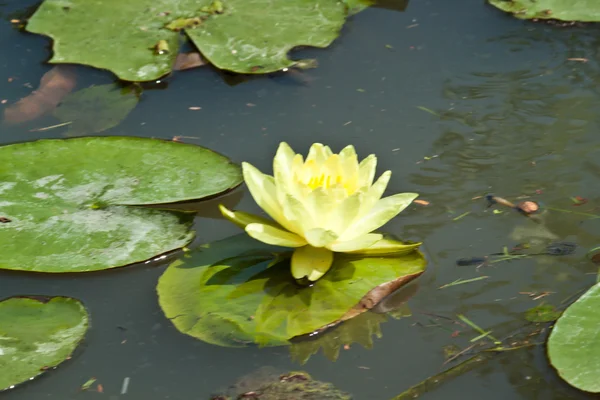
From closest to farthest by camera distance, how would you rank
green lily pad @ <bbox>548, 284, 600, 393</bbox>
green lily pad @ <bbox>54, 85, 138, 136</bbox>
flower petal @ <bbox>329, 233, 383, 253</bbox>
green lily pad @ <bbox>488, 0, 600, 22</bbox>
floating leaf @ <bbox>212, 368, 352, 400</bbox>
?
green lily pad @ <bbox>548, 284, 600, 393</bbox> < floating leaf @ <bbox>212, 368, 352, 400</bbox> < flower petal @ <bbox>329, 233, 383, 253</bbox> < green lily pad @ <bbox>54, 85, 138, 136</bbox> < green lily pad @ <bbox>488, 0, 600, 22</bbox>

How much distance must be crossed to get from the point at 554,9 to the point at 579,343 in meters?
2.32

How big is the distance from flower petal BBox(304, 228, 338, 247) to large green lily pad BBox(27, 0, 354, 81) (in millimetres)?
1355

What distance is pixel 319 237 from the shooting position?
7.63ft

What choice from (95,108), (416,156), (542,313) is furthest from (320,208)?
(95,108)

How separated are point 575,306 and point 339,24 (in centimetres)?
208

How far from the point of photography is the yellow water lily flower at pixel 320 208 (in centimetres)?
231

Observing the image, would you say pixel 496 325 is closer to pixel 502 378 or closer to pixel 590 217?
pixel 502 378

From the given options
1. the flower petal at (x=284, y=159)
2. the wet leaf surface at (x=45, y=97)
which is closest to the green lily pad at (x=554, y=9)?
the flower petal at (x=284, y=159)

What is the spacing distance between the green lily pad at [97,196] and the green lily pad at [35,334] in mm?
138

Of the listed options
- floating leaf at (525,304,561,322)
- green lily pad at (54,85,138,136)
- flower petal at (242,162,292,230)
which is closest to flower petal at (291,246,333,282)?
flower petal at (242,162,292,230)

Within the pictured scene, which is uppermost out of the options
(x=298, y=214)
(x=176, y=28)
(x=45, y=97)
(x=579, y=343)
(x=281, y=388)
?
(x=176, y=28)

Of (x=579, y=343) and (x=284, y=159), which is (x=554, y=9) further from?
(x=579, y=343)

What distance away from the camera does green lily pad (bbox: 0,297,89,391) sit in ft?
7.16

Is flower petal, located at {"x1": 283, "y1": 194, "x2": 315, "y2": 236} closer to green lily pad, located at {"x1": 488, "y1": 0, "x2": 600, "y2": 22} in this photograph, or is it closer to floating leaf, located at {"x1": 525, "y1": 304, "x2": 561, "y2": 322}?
floating leaf, located at {"x1": 525, "y1": 304, "x2": 561, "y2": 322}
